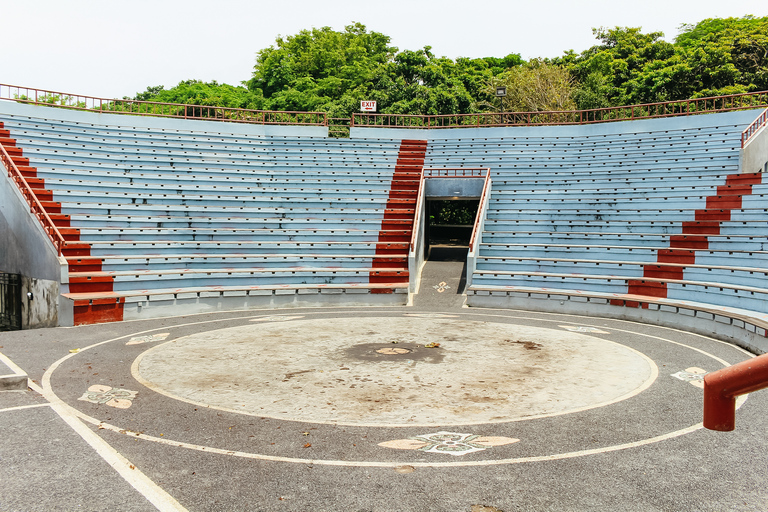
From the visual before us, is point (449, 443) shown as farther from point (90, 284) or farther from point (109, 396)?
point (90, 284)

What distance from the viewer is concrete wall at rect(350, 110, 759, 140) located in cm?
2234

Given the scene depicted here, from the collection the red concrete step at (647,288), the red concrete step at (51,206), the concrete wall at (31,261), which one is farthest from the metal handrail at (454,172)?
the concrete wall at (31,261)

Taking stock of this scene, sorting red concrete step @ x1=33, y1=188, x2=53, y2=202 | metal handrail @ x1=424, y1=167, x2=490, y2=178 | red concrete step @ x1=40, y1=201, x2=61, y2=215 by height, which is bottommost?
red concrete step @ x1=40, y1=201, x2=61, y2=215

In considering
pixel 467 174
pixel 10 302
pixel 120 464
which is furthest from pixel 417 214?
pixel 120 464

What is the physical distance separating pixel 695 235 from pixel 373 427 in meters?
13.5

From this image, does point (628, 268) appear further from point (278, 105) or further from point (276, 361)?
point (278, 105)

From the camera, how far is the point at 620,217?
18375 millimetres

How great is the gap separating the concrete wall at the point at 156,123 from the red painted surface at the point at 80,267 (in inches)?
240

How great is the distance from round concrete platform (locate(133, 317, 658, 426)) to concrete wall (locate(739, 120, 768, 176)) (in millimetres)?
12107

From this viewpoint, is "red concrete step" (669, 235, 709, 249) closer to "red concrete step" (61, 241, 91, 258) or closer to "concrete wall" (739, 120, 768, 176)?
"concrete wall" (739, 120, 768, 176)

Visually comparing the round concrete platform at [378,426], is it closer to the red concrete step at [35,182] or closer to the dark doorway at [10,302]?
the dark doorway at [10,302]

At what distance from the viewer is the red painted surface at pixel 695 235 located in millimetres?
14691

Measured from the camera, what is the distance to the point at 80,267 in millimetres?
14664

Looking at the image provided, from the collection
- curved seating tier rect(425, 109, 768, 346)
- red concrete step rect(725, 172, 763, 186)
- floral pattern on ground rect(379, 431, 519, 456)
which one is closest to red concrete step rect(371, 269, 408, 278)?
curved seating tier rect(425, 109, 768, 346)
